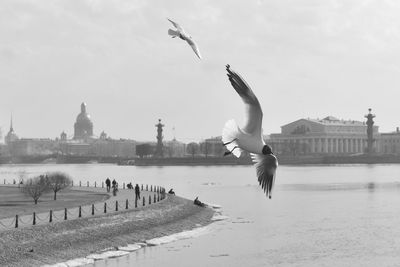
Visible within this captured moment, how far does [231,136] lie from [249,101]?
38cm

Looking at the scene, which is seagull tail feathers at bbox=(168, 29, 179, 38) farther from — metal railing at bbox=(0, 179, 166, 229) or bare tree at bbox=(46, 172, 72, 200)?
bare tree at bbox=(46, 172, 72, 200)

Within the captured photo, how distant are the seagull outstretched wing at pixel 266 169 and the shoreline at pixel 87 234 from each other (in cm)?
2083

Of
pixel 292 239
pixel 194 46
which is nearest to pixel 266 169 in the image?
pixel 194 46

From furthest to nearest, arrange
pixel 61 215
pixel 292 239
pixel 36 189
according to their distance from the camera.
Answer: pixel 36 189, pixel 292 239, pixel 61 215

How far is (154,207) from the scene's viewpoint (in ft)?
142

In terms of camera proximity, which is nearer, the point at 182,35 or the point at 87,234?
the point at 182,35

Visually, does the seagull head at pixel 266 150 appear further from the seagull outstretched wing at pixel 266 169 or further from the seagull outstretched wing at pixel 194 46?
the seagull outstretched wing at pixel 194 46

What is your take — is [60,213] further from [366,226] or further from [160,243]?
[366,226]

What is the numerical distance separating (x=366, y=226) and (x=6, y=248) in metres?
23.2

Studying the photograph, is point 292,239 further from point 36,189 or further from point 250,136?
point 250,136

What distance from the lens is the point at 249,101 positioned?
6660 mm

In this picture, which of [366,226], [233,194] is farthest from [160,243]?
[233,194]

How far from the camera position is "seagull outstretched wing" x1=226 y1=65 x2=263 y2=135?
6.57m

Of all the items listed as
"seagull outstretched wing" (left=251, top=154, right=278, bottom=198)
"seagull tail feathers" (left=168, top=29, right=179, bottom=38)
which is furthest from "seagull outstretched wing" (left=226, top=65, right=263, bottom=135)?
"seagull tail feathers" (left=168, top=29, right=179, bottom=38)
